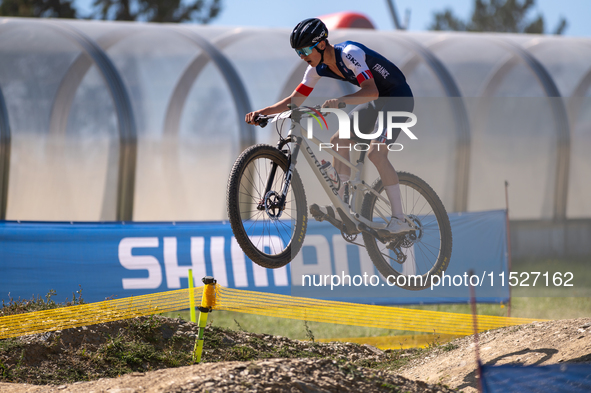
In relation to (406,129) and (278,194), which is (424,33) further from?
(278,194)

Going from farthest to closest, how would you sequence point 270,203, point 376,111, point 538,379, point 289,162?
point 376,111 → point 289,162 → point 270,203 → point 538,379

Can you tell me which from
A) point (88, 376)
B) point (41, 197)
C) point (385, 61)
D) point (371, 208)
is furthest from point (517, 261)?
point (41, 197)

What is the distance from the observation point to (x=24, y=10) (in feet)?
98.5

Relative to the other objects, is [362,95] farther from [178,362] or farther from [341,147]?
[178,362]

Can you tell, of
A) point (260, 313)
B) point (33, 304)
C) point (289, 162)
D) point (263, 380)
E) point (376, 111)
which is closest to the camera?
point (263, 380)

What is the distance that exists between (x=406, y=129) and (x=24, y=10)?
29185 mm

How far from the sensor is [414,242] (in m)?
6.89

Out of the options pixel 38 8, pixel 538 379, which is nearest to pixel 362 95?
pixel 538 379

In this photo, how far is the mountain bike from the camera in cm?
640

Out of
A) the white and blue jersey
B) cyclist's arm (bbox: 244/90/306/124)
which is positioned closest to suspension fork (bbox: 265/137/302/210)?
cyclist's arm (bbox: 244/90/306/124)

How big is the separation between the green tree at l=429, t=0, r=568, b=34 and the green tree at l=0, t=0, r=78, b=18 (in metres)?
42.8

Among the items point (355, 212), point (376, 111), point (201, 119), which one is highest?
point (201, 119)

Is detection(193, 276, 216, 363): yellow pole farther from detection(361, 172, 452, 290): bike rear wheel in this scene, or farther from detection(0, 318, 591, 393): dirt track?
detection(361, 172, 452, 290): bike rear wheel

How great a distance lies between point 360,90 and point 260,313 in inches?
146
